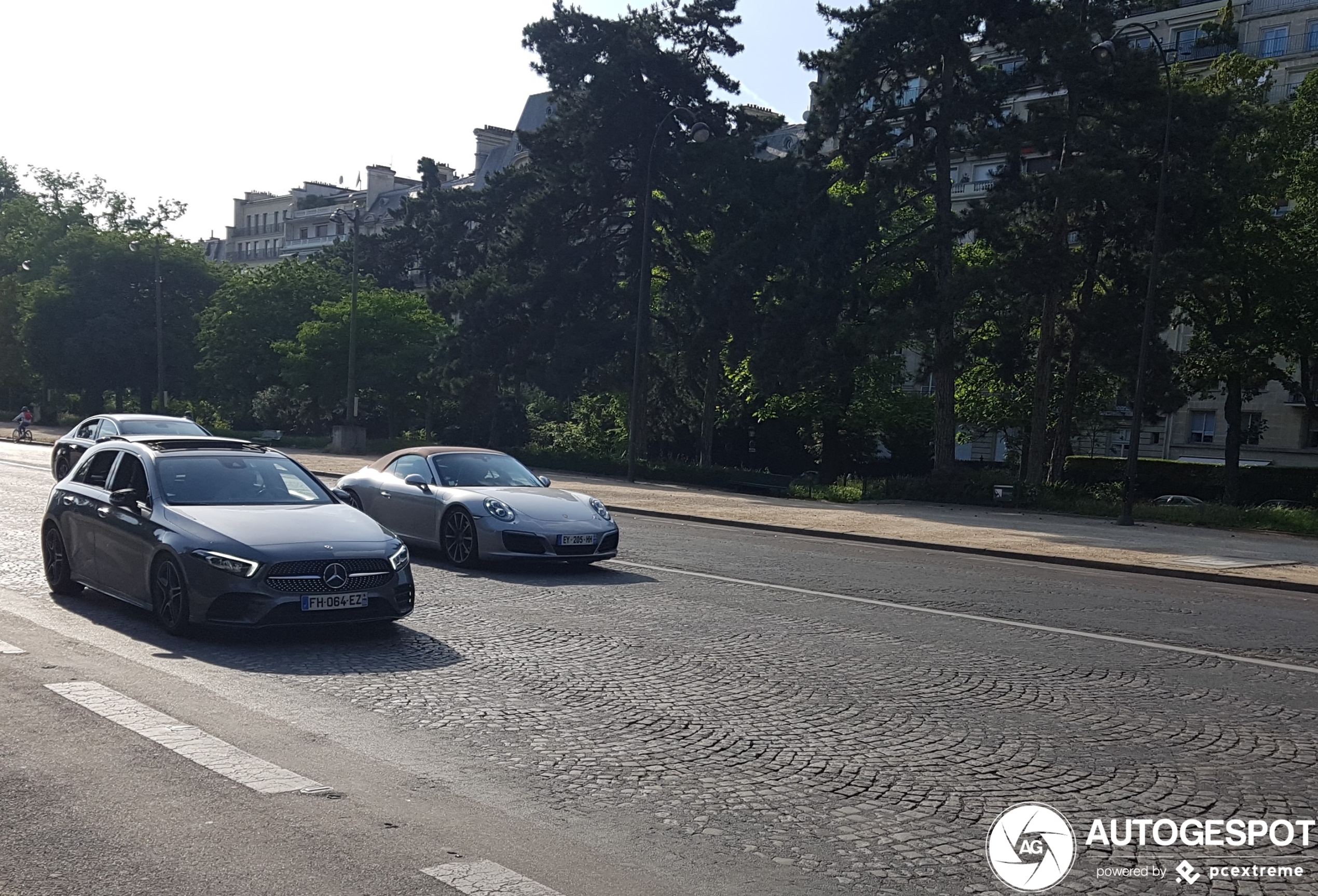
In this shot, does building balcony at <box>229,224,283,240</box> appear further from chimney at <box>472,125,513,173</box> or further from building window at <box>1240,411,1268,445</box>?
building window at <box>1240,411,1268,445</box>

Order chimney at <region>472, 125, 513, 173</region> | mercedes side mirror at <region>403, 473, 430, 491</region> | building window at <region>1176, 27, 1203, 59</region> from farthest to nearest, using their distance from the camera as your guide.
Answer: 1. chimney at <region>472, 125, 513, 173</region>
2. building window at <region>1176, 27, 1203, 59</region>
3. mercedes side mirror at <region>403, 473, 430, 491</region>

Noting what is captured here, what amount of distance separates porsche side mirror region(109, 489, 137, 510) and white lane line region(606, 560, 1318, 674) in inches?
236

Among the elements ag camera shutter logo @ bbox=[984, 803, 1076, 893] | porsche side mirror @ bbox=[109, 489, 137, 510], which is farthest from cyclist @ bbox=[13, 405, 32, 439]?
ag camera shutter logo @ bbox=[984, 803, 1076, 893]

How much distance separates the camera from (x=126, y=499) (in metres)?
9.87

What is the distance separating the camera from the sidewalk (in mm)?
17422

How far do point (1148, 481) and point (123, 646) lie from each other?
42.3 metres

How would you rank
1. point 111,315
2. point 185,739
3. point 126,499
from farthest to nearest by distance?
point 111,315 → point 126,499 → point 185,739

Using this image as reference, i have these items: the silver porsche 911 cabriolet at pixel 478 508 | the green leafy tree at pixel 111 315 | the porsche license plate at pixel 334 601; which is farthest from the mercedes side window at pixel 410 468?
the green leafy tree at pixel 111 315

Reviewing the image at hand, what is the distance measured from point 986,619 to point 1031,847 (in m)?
6.46

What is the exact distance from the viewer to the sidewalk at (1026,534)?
17422 mm

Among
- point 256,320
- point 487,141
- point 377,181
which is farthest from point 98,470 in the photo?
point 377,181

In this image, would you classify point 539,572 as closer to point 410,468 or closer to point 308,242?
point 410,468

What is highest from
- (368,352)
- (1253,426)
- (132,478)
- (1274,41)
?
(1274,41)

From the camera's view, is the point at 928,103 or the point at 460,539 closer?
the point at 460,539
